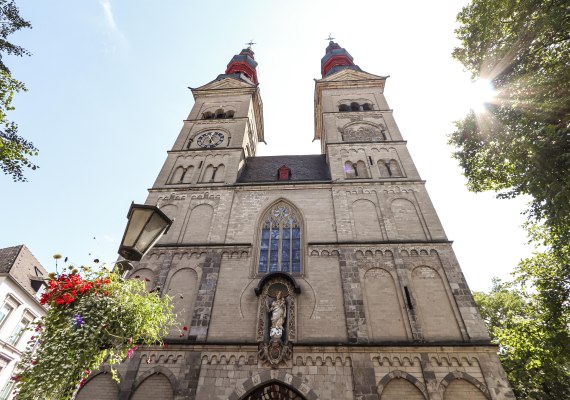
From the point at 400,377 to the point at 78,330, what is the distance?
8490 millimetres

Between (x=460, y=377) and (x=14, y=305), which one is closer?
(x=460, y=377)

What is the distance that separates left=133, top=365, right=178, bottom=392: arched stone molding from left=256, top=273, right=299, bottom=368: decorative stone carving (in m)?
2.69

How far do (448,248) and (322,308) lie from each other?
561cm

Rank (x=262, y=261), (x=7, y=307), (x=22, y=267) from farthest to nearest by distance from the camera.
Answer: (x=22, y=267) → (x=7, y=307) → (x=262, y=261)

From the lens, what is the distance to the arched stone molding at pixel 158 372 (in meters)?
9.21

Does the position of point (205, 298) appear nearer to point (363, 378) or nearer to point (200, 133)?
point (363, 378)

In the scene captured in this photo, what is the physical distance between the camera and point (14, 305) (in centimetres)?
1820

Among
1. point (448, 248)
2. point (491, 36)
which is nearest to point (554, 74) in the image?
point (491, 36)

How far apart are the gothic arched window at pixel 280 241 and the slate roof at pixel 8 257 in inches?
641

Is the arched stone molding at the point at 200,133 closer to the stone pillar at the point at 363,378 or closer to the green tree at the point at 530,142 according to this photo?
the green tree at the point at 530,142

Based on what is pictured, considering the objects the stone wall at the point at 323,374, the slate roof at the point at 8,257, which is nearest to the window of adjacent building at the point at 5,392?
the slate roof at the point at 8,257

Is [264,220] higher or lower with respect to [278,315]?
higher

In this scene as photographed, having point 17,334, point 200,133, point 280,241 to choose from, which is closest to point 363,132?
point 280,241

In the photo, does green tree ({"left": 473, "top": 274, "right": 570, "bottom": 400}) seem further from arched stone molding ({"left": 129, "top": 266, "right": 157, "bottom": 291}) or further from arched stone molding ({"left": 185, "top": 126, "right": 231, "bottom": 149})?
arched stone molding ({"left": 185, "top": 126, "right": 231, "bottom": 149})
